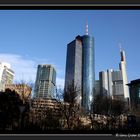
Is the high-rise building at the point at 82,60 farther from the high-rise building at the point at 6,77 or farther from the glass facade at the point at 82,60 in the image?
the high-rise building at the point at 6,77

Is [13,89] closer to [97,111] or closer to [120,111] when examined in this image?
[97,111]

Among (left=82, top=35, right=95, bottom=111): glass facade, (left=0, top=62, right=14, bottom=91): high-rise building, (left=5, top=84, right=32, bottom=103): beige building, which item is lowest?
(left=5, top=84, right=32, bottom=103): beige building

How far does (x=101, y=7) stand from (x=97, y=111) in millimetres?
10548

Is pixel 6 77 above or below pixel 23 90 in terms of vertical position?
above

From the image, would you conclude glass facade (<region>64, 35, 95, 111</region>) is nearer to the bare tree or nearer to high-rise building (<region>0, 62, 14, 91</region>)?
high-rise building (<region>0, 62, 14, 91</region>)

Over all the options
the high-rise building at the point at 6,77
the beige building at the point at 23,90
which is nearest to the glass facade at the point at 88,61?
the high-rise building at the point at 6,77

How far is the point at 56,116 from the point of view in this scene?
11.6 metres

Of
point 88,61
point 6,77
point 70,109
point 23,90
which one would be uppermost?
point 88,61

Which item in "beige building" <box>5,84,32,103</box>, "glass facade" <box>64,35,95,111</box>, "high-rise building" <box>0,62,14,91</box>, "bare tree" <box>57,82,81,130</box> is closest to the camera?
"bare tree" <box>57,82,81,130</box>

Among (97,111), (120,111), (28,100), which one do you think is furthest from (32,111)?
(120,111)

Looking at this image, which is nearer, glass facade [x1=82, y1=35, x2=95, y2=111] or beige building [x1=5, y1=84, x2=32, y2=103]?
beige building [x1=5, y1=84, x2=32, y2=103]

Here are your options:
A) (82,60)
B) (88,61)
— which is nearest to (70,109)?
(88,61)

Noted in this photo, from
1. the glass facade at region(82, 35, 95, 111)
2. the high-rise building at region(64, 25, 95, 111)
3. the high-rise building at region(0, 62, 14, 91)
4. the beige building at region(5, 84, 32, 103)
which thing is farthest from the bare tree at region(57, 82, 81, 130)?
the high-rise building at region(64, 25, 95, 111)

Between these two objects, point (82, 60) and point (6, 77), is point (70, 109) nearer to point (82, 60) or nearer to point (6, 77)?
point (6, 77)
